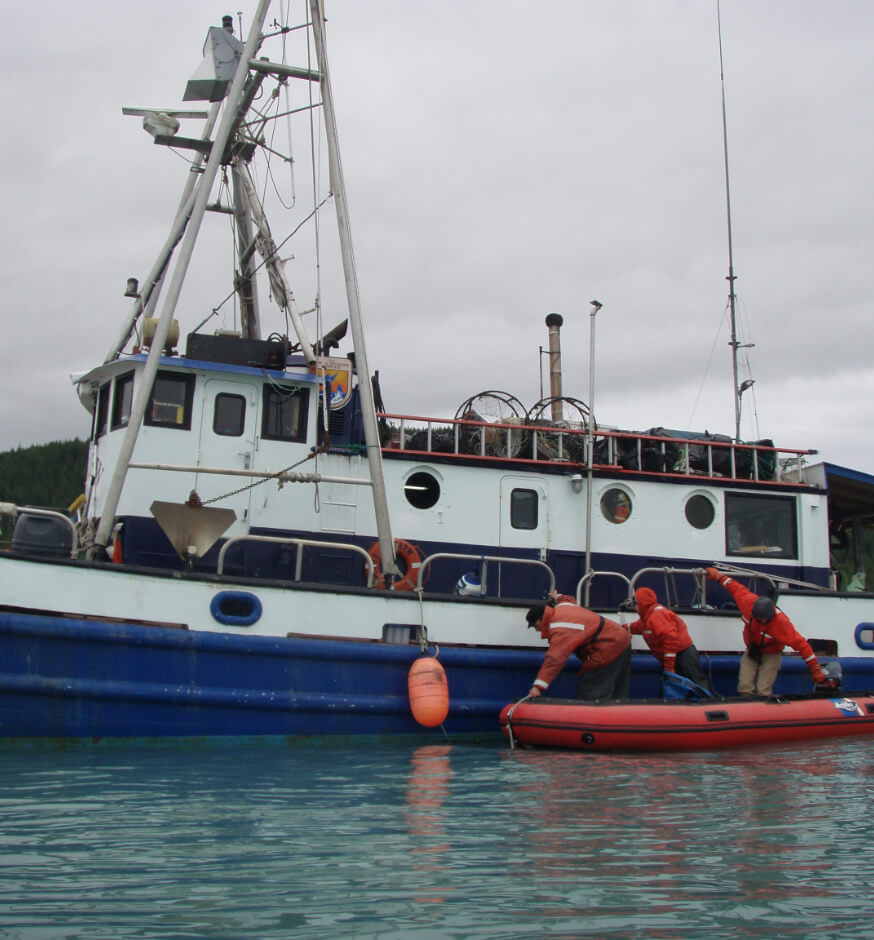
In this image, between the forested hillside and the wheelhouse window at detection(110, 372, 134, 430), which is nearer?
A: the wheelhouse window at detection(110, 372, 134, 430)

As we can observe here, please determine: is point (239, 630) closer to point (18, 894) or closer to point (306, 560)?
point (306, 560)

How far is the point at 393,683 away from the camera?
839 cm

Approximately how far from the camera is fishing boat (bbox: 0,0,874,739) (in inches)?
302

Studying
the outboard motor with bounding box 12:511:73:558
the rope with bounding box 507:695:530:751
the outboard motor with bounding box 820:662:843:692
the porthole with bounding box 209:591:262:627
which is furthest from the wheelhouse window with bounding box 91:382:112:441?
the outboard motor with bounding box 820:662:843:692

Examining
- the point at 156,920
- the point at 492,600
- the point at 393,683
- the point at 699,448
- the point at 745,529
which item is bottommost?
the point at 156,920

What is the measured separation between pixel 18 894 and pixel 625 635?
6428mm

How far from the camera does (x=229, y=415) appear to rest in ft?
31.8

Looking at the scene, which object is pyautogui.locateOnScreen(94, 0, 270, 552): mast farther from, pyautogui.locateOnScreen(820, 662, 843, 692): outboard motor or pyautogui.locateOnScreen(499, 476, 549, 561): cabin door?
pyautogui.locateOnScreen(820, 662, 843, 692): outboard motor

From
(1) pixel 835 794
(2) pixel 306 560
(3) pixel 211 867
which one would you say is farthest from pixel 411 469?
(3) pixel 211 867

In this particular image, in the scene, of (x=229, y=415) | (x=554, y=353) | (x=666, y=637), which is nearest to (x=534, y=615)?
(x=666, y=637)

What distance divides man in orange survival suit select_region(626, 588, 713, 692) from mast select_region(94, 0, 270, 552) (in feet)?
16.9

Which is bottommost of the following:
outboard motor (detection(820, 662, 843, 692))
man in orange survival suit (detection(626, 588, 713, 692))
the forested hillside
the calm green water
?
the calm green water

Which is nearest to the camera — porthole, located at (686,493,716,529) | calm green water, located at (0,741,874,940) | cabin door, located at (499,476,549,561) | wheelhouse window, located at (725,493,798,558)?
calm green water, located at (0,741,874,940)

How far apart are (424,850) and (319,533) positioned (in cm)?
565
